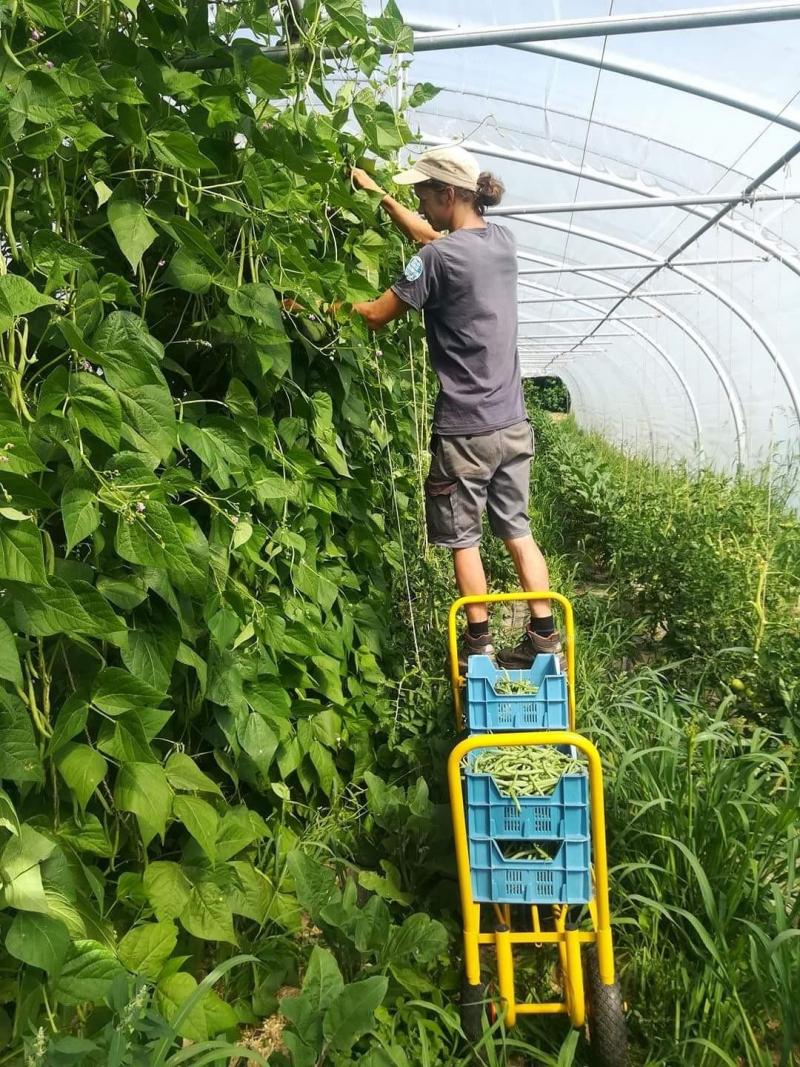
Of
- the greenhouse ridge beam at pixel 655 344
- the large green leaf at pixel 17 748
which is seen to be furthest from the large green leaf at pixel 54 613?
the greenhouse ridge beam at pixel 655 344

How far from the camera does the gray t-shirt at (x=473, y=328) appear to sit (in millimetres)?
2520

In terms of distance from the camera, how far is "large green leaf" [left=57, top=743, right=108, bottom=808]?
1366 millimetres

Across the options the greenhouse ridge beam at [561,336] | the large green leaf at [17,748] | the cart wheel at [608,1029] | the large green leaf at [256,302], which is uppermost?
the greenhouse ridge beam at [561,336]

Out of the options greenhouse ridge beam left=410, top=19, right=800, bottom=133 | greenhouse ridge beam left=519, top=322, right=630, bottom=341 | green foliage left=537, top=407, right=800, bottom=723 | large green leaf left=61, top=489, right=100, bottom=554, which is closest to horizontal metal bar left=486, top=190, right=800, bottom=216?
greenhouse ridge beam left=410, top=19, right=800, bottom=133

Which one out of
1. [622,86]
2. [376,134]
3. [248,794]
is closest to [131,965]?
[248,794]

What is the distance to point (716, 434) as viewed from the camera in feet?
28.1

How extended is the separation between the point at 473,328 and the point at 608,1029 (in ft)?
6.74

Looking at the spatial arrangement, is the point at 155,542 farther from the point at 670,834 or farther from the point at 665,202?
the point at 665,202

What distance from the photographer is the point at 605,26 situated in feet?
9.02

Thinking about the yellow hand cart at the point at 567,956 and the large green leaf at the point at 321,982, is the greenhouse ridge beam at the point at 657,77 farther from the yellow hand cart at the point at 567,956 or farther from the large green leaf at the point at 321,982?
the large green leaf at the point at 321,982

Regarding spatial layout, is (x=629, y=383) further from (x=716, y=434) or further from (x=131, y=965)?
(x=131, y=965)

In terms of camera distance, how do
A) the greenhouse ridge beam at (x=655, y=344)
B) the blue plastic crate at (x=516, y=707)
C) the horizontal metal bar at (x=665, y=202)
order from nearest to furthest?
the blue plastic crate at (x=516, y=707) → the horizontal metal bar at (x=665, y=202) → the greenhouse ridge beam at (x=655, y=344)

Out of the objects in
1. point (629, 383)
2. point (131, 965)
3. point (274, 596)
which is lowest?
point (131, 965)

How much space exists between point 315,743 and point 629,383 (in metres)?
13.6
